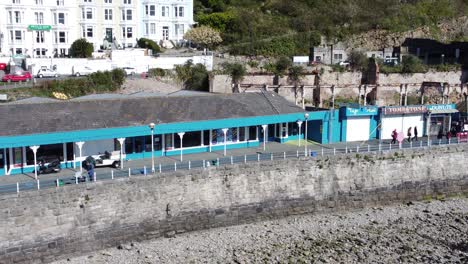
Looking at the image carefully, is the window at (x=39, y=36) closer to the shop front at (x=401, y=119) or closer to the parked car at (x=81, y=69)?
the parked car at (x=81, y=69)

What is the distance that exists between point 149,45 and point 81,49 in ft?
→ 20.5

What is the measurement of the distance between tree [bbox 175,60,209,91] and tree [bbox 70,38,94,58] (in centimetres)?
828

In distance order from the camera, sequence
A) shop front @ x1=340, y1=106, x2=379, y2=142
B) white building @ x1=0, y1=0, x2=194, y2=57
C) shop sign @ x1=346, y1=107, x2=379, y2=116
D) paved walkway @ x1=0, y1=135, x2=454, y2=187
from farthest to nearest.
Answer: white building @ x1=0, y1=0, x2=194, y2=57, shop front @ x1=340, y1=106, x2=379, y2=142, shop sign @ x1=346, y1=107, x2=379, y2=116, paved walkway @ x1=0, y1=135, x2=454, y2=187

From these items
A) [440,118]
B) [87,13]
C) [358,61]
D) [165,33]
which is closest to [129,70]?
[87,13]

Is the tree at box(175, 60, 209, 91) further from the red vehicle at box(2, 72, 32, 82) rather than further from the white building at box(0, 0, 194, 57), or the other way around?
the red vehicle at box(2, 72, 32, 82)

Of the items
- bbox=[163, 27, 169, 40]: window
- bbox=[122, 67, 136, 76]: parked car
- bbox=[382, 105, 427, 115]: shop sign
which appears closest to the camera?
bbox=[382, 105, 427, 115]: shop sign

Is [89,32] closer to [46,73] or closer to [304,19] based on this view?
[46,73]

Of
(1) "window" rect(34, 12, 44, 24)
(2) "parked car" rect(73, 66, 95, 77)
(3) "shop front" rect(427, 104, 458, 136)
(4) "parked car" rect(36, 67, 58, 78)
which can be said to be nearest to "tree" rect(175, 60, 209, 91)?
(2) "parked car" rect(73, 66, 95, 77)

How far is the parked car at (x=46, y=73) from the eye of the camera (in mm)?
40194

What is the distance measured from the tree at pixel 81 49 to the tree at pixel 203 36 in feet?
31.6

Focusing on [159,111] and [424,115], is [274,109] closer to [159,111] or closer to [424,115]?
[159,111]

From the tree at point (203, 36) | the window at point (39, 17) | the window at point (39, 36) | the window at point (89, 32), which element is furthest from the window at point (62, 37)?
the tree at point (203, 36)

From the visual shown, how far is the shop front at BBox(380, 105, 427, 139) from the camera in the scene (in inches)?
1373

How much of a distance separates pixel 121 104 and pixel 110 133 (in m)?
3.06
